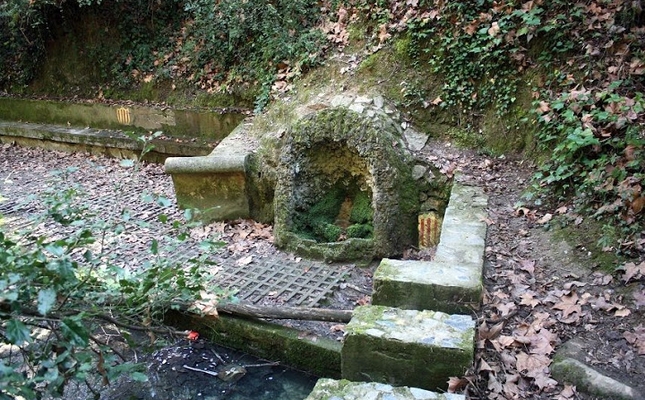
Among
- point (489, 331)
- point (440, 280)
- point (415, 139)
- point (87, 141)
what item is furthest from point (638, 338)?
point (87, 141)

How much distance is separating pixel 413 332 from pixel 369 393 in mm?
510

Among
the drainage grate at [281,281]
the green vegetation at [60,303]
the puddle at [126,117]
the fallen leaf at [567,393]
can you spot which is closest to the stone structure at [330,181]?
the drainage grate at [281,281]

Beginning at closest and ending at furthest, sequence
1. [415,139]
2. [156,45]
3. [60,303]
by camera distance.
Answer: [60,303] → [415,139] → [156,45]

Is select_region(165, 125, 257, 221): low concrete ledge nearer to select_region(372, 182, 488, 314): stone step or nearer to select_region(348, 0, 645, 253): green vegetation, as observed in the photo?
A: select_region(348, 0, 645, 253): green vegetation

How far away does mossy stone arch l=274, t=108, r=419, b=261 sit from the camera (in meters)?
5.29

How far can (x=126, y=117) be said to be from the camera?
9648 mm

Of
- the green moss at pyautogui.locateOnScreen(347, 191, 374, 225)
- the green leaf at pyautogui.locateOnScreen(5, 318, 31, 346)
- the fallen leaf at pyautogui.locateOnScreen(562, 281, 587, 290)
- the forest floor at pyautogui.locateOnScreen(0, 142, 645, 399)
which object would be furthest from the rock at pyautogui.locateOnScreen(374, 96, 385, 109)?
the green leaf at pyautogui.locateOnScreen(5, 318, 31, 346)

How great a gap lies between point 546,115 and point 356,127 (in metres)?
1.96

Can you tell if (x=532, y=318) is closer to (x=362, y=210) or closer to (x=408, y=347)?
(x=408, y=347)

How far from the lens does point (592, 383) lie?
266 cm

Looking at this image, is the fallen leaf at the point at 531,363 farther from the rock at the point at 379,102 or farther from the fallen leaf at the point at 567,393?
the rock at the point at 379,102

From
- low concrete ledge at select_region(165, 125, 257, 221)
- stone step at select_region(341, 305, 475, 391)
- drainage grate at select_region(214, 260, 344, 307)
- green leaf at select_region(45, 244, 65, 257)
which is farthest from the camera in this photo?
low concrete ledge at select_region(165, 125, 257, 221)

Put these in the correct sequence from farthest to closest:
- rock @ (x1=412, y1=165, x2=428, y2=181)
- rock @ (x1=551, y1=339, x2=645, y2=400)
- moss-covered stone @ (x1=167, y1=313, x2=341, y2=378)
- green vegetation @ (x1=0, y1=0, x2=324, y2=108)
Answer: green vegetation @ (x1=0, y1=0, x2=324, y2=108)
rock @ (x1=412, y1=165, x2=428, y2=181)
moss-covered stone @ (x1=167, y1=313, x2=341, y2=378)
rock @ (x1=551, y1=339, x2=645, y2=400)

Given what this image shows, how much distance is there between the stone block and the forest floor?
0.15 metres
